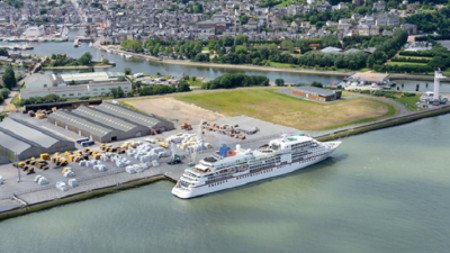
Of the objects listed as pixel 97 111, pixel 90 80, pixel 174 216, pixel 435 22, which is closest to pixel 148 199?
pixel 174 216

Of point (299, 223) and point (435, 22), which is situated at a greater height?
point (435, 22)

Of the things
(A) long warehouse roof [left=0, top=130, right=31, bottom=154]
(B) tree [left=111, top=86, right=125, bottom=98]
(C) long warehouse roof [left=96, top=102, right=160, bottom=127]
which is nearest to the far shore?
(B) tree [left=111, top=86, right=125, bottom=98]

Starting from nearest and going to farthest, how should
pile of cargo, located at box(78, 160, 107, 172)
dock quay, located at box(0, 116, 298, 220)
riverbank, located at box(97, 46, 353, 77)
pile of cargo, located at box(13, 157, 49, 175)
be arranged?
dock quay, located at box(0, 116, 298, 220) → pile of cargo, located at box(13, 157, 49, 175) → pile of cargo, located at box(78, 160, 107, 172) → riverbank, located at box(97, 46, 353, 77)

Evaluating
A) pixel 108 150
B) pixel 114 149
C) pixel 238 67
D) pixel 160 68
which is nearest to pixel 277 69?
pixel 238 67

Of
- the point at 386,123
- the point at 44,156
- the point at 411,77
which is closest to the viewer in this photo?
the point at 44,156

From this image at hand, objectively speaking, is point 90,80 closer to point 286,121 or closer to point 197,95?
point 197,95

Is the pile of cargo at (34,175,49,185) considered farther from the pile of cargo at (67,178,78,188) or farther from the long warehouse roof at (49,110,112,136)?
the long warehouse roof at (49,110,112,136)

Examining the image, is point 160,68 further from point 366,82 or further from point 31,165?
point 31,165
